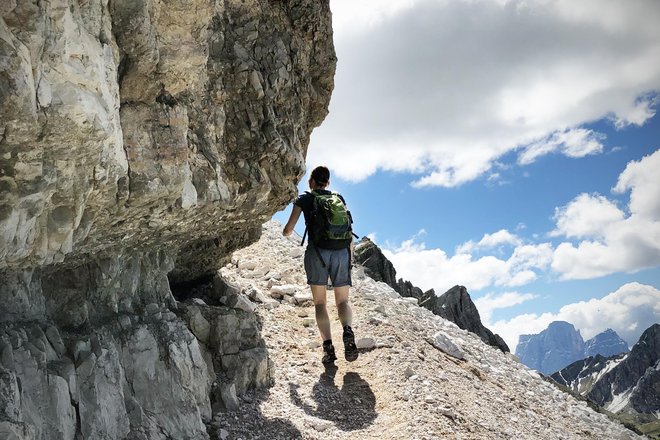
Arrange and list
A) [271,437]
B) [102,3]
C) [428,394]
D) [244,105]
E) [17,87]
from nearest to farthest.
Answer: [17,87] → [102,3] → [271,437] → [244,105] → [428,394]

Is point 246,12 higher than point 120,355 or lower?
higher

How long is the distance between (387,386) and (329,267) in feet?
9.09

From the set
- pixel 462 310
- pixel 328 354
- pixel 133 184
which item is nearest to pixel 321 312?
pixel 328 354

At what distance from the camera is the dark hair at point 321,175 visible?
40.8 ft

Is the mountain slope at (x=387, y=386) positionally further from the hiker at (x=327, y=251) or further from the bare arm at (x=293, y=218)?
the bare arm at (x=293, y=218)

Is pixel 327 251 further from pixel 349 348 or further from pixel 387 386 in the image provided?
pixel 387 386

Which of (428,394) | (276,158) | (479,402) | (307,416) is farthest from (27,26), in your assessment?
(479,402)

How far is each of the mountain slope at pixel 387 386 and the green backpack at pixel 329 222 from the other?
9.14 feet

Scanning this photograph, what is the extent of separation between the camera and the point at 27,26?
488cm

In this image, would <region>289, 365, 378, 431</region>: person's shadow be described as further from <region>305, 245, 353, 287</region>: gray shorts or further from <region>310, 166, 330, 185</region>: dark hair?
<region>310, 166, 330, 185</region>: dark hair

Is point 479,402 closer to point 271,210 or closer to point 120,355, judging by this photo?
point 271,210

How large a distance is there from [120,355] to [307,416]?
3.68 m

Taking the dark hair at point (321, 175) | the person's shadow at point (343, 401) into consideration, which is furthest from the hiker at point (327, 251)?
the person's shadow at point (343, 401)

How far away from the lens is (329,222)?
452 inches
